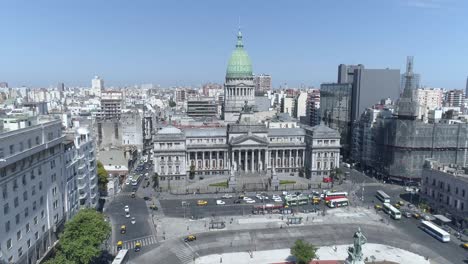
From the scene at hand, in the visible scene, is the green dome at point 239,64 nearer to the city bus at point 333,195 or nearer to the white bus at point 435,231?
the city bus at point 333,195

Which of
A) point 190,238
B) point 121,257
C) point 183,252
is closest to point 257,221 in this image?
point 190,238

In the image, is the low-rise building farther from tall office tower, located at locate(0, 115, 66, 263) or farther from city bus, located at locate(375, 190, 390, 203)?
tall office tower, located at locate(0, 115, 66, 263)

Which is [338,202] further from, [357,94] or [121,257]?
[357,94]

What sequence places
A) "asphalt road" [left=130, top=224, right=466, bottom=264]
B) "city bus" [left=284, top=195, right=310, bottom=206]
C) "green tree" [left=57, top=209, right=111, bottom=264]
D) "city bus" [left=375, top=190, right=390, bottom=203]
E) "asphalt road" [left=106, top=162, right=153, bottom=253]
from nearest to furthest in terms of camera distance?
"green tree" [left=57, top=209, right=111, bottom=264] → "asphalt road" [left=130, top=224, right=466, bottom=264] → "asphalt road" [left=106, top=162, right=153, bottom=253] → "city bus" [left=284, top=195, right=310, bottom=206] → "city bus" [left=375, top=190, right=390, bottom=203]

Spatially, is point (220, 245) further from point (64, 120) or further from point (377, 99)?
point (377, 99)

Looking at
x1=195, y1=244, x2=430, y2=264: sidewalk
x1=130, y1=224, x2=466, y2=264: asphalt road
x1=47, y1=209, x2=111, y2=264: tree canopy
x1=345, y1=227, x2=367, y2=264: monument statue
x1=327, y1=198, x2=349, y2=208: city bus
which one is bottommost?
x1=195, y1=244, x2=430, y2=264: sidewalk

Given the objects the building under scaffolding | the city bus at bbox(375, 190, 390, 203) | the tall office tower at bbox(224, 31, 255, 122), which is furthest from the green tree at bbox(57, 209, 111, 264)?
the tall office tower at bbox(224, 31, 255, 122)
